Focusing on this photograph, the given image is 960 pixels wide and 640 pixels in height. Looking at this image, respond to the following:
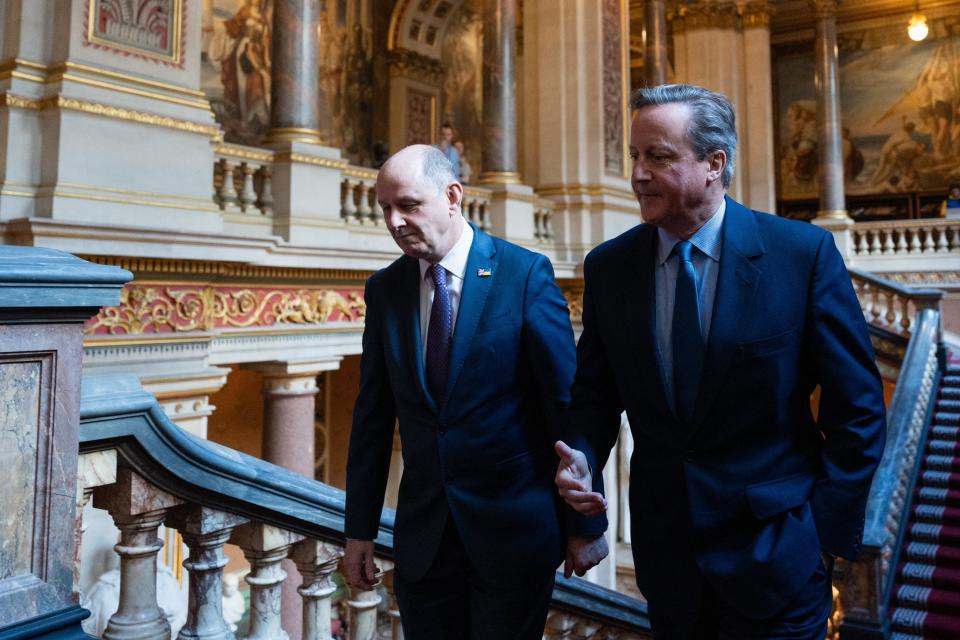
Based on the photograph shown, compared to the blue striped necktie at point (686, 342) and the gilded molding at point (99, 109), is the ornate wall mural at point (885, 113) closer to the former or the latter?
the gilded molding at point (99, 109)

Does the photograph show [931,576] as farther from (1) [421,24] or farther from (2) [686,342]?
(1) [421,24]

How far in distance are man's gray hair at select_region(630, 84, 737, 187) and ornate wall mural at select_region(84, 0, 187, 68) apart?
15.5 feet

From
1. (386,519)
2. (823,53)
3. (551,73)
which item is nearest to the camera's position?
(386,519)

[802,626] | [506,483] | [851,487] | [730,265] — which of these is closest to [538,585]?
[506,483]

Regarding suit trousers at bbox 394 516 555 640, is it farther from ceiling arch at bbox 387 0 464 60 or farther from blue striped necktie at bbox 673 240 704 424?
ceiling arch at bbox 387 0 464 60

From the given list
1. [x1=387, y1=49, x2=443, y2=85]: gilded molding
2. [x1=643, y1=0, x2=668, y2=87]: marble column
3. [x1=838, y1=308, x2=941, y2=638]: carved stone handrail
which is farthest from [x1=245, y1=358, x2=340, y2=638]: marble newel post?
[x1=643, y1=0, x2=668, y2=87]: marble column

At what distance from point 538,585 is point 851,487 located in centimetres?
71

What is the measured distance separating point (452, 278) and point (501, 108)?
8.18 metres

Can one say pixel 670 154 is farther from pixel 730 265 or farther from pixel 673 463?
pixel 673 463

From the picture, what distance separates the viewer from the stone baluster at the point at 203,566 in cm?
207

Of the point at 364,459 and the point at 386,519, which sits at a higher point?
the point at 364,459

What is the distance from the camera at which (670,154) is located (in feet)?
5.63

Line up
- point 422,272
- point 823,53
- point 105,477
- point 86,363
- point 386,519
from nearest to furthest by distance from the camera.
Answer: point 105,477 → point 422,272 → point 386,519 → point 86,363 → point 823,53

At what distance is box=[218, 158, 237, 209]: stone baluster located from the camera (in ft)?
21.0
